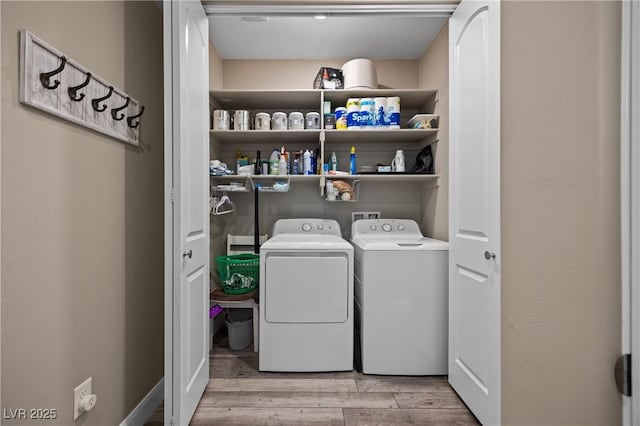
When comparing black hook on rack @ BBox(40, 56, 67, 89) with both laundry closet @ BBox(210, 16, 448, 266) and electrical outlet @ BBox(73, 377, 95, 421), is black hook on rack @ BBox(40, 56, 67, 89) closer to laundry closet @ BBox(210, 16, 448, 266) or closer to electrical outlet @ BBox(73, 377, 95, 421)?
electrical outlet @ BBox(73, 377, 95, 421)

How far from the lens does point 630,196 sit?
132 cm

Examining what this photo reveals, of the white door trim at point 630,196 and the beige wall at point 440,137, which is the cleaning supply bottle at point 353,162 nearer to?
the beige wall at point 440,137

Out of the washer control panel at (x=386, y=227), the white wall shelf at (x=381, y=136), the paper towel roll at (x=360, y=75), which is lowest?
the washer control panel at (x=386, y=227)

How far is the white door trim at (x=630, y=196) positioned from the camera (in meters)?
1.30

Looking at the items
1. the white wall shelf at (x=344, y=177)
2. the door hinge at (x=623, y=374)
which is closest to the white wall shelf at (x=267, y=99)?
the white wall shelf at (x=344, y=177)

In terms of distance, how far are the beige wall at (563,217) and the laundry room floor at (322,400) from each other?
462 mm

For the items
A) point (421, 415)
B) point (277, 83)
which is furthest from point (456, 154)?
point (277, 83)

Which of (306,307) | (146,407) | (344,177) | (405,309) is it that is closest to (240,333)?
(306,307)

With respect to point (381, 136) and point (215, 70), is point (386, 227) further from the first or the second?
point (215, 70)

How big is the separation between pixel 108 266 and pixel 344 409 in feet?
4.43

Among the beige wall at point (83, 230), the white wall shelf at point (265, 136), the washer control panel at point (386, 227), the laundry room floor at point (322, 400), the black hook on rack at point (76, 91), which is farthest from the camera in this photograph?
the washer control panel at point (386, 227)

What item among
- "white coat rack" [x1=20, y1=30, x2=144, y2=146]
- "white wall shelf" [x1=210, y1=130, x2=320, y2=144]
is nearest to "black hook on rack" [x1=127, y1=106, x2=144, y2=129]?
"white coat rack" [x1=20, y1=30, x2=144, y2=146]

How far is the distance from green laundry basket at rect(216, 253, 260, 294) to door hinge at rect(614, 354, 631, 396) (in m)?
2.10

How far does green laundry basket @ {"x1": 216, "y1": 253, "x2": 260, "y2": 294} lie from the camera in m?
2.46
